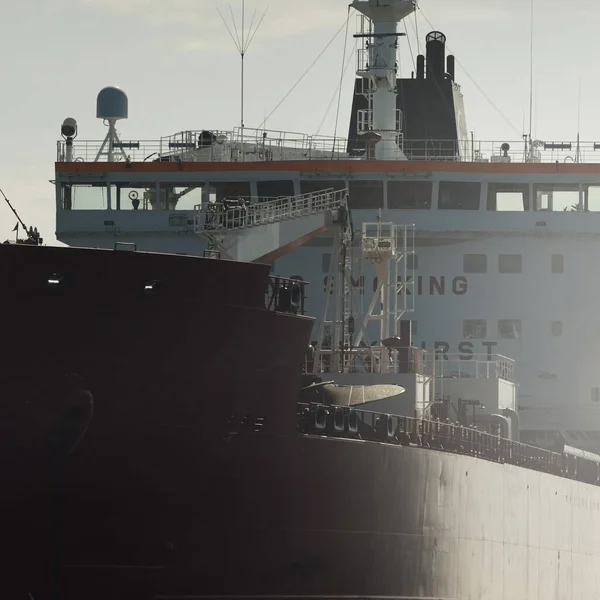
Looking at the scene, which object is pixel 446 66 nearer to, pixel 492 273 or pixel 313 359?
pixel 492 273

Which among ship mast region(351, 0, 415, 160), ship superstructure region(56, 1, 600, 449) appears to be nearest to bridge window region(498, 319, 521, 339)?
ship superstructure region(56, 1, 600, 449)

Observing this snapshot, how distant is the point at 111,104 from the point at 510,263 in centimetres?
966

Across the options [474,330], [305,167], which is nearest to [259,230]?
[305,167]

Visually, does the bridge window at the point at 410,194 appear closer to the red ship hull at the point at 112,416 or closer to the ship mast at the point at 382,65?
the ship mast at the point at 382,65

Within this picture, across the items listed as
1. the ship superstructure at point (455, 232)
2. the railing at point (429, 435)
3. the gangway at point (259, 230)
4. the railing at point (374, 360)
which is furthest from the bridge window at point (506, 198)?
the railing at point (374, 360)

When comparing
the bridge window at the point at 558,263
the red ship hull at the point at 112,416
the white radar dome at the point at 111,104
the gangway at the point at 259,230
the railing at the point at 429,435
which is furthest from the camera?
the white radar dome at the point at 111,104

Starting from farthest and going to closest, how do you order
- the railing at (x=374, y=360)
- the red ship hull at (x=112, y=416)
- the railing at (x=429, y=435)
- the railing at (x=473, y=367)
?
the railing at (x=473, y=367)
the railing at (x=374, y=360)
the railing at (x=429, y=435)
the red ship hull at (x=112, y=416)

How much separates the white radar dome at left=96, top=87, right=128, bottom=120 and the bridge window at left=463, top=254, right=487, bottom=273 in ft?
28.0

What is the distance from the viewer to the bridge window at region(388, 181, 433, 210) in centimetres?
2975

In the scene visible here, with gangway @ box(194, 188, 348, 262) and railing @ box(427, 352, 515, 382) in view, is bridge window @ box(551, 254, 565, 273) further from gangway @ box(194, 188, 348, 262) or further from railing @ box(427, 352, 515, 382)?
gangway @ box(194, 188, 348, 262)

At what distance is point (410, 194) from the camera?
97.9ft

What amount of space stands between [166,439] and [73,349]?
1.39 m

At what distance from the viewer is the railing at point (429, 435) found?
17344mm

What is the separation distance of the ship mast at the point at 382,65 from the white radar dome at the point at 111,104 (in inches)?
213
